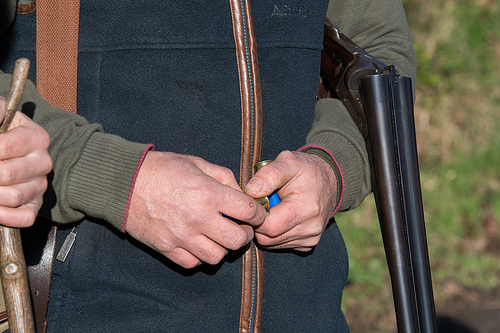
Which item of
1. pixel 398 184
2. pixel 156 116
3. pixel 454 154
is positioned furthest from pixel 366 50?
pixel 454 154

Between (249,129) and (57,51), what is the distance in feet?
2.03

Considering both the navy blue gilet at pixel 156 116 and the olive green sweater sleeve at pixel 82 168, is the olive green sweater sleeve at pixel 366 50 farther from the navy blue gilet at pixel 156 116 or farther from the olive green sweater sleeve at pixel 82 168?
the olive green sweater sleeve at pixel 82 168

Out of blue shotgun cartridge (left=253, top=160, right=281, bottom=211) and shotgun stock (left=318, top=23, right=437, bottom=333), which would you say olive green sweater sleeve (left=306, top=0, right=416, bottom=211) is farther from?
blue shotgun cartridge (left=253, top=160, right=281, bottom=211)

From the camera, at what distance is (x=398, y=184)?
162cm

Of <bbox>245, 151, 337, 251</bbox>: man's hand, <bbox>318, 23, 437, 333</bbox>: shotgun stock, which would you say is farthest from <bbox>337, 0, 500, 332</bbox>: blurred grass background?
<bbox>245, 151, 337, 251</bbox>: man's hand

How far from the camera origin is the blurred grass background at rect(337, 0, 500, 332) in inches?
166

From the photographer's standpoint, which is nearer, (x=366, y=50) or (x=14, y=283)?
(x=14, y=283)

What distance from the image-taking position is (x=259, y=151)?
1448mm

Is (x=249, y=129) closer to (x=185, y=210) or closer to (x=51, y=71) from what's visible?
(x=185, y=210)

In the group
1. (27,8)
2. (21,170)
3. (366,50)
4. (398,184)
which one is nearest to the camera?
(21,170)

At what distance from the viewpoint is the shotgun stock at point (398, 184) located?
1549 millimetres

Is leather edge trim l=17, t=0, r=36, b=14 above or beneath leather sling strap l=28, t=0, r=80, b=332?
above

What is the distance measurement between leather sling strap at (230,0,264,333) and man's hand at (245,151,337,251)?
0.30 feet

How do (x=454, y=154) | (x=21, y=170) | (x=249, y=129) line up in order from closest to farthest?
(x=21, y=170), (x=249, y=129), (x=454, y=154)
